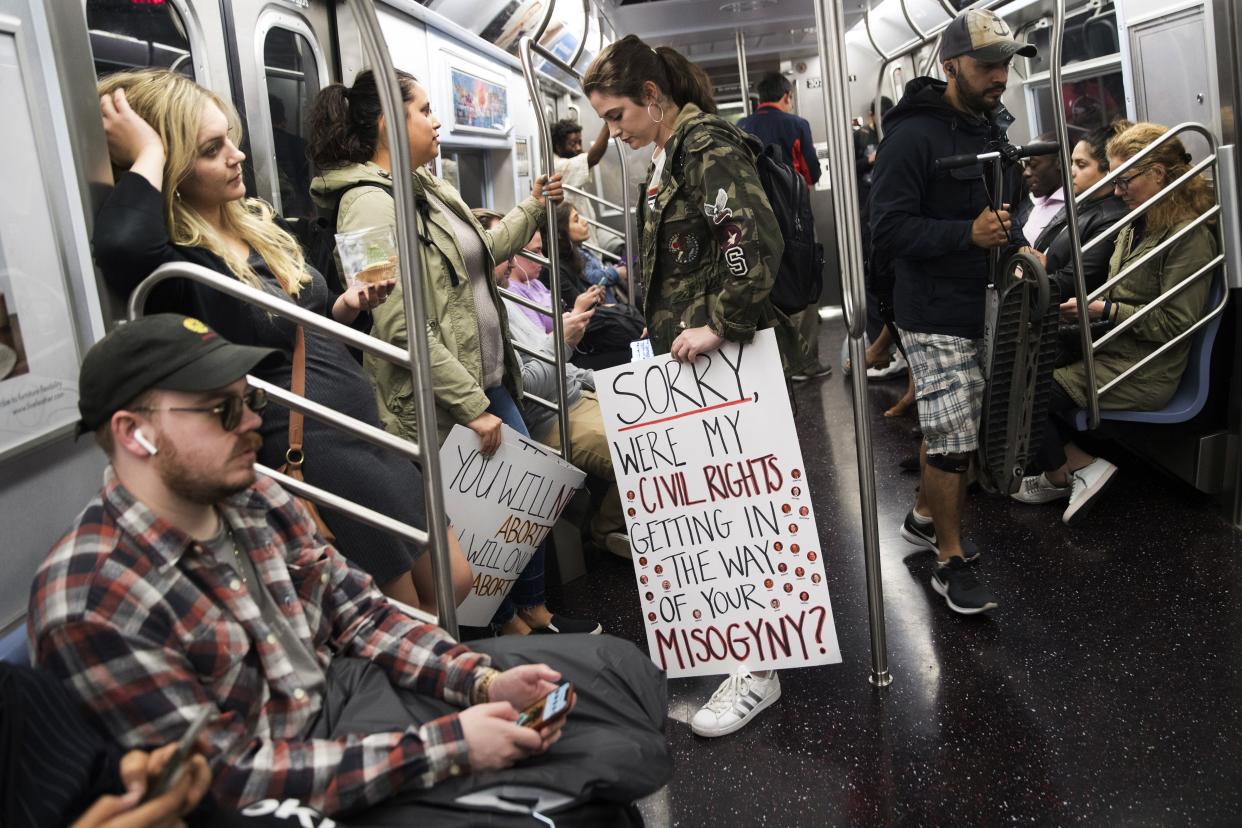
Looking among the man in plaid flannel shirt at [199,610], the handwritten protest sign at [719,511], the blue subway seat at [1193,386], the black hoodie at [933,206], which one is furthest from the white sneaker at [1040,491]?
the man in plaid flannel shirt at [199,610]

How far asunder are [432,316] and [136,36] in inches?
49.5

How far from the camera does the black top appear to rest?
2.12m

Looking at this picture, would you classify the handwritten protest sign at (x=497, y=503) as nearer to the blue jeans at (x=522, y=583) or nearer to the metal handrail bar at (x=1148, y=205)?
the blue jeans at (x=522, y=583)

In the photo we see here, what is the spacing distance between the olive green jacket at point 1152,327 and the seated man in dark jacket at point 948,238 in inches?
40.2

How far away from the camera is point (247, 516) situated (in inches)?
70.0

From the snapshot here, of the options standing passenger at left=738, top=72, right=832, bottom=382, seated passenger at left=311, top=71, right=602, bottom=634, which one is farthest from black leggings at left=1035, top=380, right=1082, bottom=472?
standing passenger at left=738, top=72, right=832, bottom=382

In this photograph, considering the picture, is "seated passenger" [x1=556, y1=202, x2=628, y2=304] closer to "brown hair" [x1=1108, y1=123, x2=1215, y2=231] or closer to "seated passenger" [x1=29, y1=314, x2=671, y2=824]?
"brown hair" [x1=1108, y1=123, x2=1215, y2=231]

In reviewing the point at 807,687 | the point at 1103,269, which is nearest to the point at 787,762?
the point at 807,687

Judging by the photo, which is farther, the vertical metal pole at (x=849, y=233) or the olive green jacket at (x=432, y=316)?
the olive green jacket at (x=432, y=316)

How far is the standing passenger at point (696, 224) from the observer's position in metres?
2.77

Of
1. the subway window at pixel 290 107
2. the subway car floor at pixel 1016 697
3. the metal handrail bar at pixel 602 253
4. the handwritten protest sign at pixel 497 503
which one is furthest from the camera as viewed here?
the metal handrail bar at pixel 602 253

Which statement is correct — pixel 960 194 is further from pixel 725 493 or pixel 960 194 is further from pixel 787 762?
pixel 787 762

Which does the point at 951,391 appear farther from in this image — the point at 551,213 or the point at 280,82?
the point at 280,82

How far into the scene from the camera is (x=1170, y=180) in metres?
4.39
